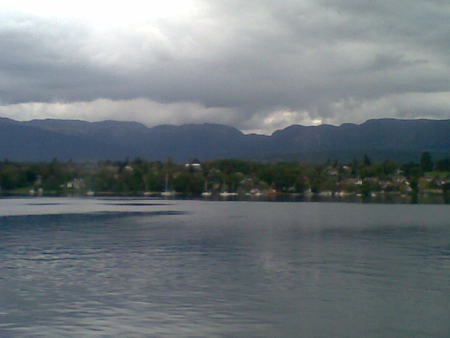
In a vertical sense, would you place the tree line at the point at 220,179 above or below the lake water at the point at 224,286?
above

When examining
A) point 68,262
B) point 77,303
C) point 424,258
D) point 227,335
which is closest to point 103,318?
point 77,303

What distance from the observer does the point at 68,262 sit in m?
31.3

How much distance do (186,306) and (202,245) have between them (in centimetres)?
1880

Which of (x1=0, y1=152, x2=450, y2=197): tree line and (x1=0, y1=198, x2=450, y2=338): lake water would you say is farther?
(x1=0, y1=152, x2=450, y2=197): tree line

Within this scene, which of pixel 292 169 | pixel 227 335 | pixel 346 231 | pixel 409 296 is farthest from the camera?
pixel 292 169

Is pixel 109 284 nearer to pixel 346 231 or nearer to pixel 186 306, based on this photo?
pixel 186 306

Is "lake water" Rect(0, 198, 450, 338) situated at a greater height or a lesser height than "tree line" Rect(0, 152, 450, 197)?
lesser

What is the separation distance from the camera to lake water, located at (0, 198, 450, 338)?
18.4 meters

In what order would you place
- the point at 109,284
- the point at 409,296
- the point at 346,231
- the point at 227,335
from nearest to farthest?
the point at 227,335
the point at 409,296
the point at 109,284
the point at 346,231

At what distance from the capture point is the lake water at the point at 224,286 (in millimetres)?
18422

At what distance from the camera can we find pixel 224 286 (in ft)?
80.7

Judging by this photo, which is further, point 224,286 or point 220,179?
point 220,179

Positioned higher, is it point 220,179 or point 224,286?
point 220,179

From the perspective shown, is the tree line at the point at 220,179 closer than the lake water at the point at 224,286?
No
